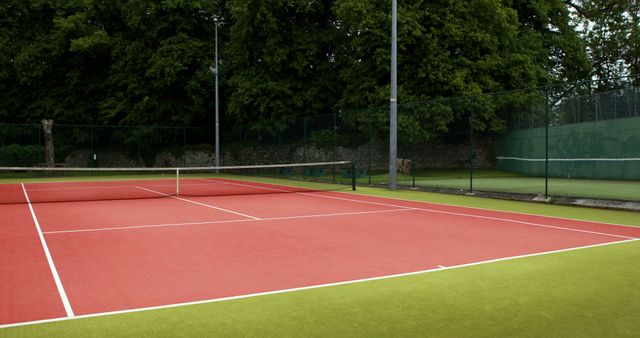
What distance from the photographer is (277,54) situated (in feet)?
98.2

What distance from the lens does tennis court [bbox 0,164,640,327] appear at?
4922 millimetres

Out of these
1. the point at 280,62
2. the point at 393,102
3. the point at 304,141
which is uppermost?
the point at 280,62

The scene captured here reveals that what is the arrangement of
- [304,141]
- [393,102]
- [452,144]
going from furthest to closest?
[304,141], [452,144], [393,102]

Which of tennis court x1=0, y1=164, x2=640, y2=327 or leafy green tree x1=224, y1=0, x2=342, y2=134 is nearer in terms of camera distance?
tennis court x1=0, y1=164, x2=640, y2=327

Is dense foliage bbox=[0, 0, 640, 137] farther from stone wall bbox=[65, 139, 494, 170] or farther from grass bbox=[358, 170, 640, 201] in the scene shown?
grass bbox=[358, 170, 640, 201]

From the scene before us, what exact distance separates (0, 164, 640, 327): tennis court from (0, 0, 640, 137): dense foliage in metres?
13.2

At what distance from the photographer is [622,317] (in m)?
4.10

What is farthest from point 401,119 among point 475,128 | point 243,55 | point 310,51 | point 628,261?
point 628,261

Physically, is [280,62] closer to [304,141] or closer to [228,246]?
[304,141]

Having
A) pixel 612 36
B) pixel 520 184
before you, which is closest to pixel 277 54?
pixel 520 184

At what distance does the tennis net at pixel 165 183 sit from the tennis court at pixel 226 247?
345 centimetres

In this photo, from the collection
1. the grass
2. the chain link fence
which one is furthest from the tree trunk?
the grass

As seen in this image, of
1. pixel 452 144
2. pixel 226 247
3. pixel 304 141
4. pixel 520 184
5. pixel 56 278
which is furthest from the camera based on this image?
pixel 304 141

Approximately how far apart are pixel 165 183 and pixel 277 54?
10.6 metres
